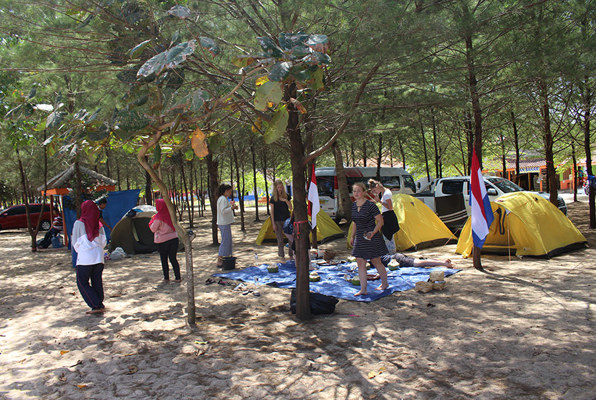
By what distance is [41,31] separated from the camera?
18.1ft

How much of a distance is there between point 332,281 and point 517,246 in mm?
3756

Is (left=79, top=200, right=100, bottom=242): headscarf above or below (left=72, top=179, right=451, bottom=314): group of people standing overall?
above

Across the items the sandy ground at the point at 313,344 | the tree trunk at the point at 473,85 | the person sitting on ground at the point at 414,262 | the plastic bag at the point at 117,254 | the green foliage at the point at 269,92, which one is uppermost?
the tree trunk at the point at 473,85

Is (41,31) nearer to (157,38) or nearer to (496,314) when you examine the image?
(157,38)

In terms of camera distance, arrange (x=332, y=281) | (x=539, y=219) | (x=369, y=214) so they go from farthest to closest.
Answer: (x=539, y=219) < (x=332, y=281) < (x=369, y=214)

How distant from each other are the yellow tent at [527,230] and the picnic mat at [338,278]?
1649 millimetres

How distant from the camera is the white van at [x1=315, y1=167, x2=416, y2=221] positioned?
15.1m

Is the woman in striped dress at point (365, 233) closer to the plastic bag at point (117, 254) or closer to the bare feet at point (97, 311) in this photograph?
the bare feet at point (97, 311)

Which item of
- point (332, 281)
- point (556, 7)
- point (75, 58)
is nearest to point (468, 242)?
point (332, 281)

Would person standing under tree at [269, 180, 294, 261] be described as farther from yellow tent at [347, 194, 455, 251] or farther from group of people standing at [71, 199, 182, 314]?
group of people standing at [71, 199, 182, 314]

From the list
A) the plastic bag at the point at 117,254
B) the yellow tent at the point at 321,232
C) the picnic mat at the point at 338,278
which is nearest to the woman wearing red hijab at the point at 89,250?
the picnic mat at the point at 338,278

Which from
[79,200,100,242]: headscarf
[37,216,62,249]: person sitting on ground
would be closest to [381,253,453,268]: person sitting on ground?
[79,200,100,242]: headscarf

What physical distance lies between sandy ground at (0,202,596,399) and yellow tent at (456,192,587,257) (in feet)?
3.52

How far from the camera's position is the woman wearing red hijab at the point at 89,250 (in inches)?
220
